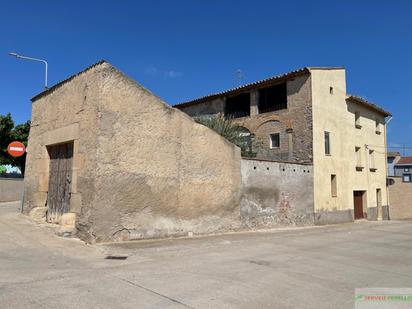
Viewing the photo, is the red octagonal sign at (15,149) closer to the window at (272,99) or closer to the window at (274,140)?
the window at (274,140)

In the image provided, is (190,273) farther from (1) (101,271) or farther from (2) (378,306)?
(2) (378,306)

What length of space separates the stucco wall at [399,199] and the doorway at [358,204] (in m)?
4.80

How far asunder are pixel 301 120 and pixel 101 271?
14.5m

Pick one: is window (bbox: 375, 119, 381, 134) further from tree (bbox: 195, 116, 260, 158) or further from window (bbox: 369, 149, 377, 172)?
tree (bbox: 195, 116, 260, 158)

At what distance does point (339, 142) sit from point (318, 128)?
98.5 inches

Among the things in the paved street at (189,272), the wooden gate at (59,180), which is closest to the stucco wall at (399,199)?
the paved street at (189,272)

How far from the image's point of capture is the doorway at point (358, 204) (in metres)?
22.2

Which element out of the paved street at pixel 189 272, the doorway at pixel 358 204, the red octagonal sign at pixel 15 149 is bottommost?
the paved street at pixel 189 272

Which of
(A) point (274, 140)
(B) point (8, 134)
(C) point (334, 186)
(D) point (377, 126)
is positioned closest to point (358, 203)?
(C) point (334, 186)

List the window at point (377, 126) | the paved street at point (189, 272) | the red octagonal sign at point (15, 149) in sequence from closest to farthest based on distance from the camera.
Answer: the paved street at point (189, 272) < the red octagonal sign at point (15, 149) < the window at point (377, 126)

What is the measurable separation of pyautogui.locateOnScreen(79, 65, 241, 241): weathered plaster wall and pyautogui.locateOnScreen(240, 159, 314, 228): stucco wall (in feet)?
4.17

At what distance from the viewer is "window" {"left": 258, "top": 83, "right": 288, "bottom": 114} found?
778 inches

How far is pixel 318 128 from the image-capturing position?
735 inches

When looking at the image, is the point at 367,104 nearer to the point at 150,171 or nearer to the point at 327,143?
the point at 327,143
